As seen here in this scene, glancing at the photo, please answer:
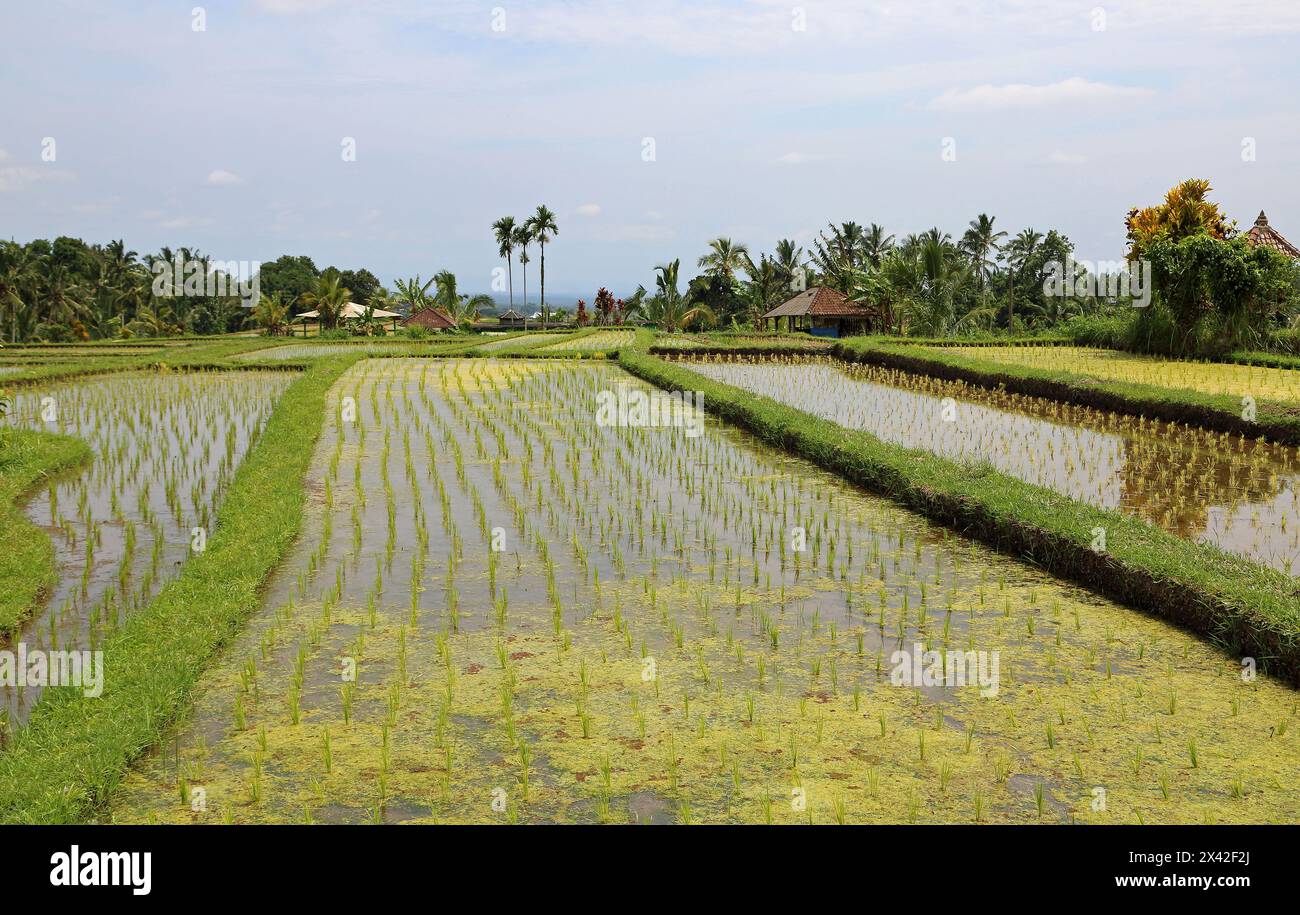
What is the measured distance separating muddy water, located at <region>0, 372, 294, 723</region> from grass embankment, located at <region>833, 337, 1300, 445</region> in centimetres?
867

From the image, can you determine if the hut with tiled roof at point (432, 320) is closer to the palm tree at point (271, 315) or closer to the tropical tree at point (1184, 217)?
the palm tree at point (271, 315)

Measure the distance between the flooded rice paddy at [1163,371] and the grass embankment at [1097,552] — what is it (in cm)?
538

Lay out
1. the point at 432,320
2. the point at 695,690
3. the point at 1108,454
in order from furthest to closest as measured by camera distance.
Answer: the point at 432,320
the point at 1108,454
the point at 695,690

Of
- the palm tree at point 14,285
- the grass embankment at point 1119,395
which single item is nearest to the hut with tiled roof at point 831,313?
the grass embankment at point 1119,395

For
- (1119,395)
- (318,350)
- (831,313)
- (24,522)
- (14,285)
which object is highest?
(14,285)

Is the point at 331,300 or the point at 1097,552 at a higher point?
the point at 331,300

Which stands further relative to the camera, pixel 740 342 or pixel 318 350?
pixel 740 342

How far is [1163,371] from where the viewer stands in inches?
597

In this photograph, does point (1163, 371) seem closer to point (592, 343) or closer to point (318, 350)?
point (592, 343)

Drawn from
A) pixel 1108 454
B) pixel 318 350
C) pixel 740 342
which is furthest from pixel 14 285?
pixel 1108 454

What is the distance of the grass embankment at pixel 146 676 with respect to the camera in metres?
3.16

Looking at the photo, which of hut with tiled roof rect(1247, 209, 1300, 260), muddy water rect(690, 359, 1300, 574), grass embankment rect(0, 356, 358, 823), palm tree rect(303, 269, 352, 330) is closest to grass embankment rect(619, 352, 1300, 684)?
muddy water rect(690, 359, 1300, 574)

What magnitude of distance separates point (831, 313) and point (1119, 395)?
18549 millimetres

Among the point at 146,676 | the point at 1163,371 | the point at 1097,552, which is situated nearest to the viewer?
the point at 146,676
